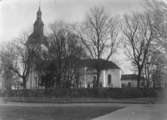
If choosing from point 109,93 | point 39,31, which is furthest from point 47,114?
point 39,31

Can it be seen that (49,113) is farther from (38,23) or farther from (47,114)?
(38,23)

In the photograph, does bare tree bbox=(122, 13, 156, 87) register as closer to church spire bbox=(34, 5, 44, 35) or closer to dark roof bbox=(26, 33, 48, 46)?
church spire bbox=(34, 5, 44, 35)

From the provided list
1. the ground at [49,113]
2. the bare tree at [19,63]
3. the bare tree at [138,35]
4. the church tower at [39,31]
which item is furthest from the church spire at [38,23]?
the ground at [49,113]

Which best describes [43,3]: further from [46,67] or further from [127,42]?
[46,67]

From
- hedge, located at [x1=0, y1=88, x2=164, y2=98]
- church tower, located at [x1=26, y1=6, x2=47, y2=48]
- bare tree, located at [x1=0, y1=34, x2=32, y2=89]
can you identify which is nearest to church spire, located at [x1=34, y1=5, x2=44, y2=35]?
church tower, located at [x1=26, y1=6, x2=47, y2=48]

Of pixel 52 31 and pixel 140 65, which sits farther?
pixel 52 31

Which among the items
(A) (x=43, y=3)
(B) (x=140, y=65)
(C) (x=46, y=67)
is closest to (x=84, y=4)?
(A) (x=43, y=3)
